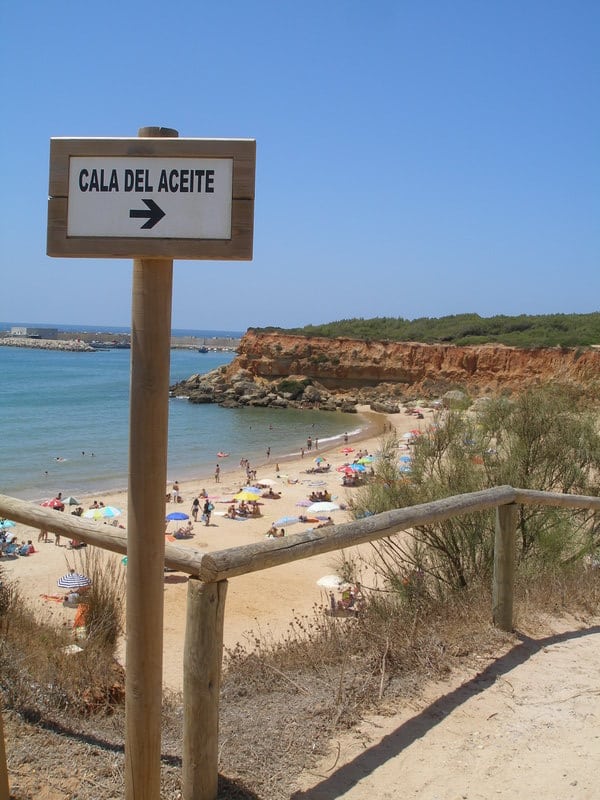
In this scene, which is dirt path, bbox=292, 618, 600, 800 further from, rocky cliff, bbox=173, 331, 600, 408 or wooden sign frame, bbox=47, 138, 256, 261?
rocky cliff, bbox=173, 331, 600, 408

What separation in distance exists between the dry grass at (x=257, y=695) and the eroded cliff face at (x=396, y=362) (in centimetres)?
4288

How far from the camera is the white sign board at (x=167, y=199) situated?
2225 millimetres

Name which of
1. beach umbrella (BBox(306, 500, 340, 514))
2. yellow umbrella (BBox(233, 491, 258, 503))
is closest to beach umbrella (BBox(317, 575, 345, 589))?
beach umbrella (BBox(306, 500, 340, 514))

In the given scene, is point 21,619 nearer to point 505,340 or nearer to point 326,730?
point 326,730

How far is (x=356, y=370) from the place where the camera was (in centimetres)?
5859

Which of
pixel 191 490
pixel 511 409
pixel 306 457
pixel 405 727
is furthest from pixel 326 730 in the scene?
pixel 306 457

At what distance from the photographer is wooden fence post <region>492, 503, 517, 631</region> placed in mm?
4766

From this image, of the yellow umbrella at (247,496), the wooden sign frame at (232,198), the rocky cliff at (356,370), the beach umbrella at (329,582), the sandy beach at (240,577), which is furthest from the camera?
the rocky cliff at (356,370)

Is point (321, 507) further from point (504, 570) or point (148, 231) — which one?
point (148, 231)

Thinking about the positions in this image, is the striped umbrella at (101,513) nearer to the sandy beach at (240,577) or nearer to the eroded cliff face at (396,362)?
the sandy beach at (240,577)

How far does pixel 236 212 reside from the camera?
2.22m

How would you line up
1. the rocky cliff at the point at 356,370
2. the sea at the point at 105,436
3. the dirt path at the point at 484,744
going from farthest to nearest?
the rocky cliff at the point at 356,370 → the sea at the point at 105,436 → the dirt path at the point at 484,744

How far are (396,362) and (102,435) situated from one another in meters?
26.1

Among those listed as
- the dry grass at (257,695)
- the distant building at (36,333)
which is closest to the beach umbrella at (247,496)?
the dry grass at (257,695)
